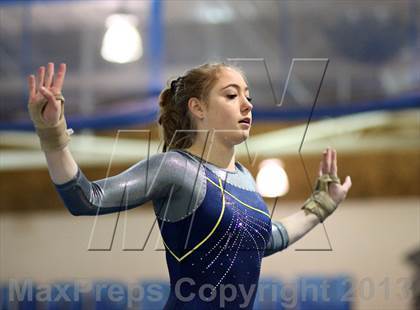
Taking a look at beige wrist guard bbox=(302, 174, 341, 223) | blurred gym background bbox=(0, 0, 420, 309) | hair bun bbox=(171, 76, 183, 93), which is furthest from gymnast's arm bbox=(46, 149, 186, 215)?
blurred gym background bbox=(0, 0, 420, 309)

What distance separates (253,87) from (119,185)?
51.1 inches

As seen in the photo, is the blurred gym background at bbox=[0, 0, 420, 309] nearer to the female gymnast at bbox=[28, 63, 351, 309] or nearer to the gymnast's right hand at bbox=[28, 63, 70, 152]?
the female gymnast at bbox=[28, 63, 351, 309]

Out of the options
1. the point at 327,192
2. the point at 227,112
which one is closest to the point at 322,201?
the point at 327,192

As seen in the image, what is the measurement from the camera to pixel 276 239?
1.31 meters

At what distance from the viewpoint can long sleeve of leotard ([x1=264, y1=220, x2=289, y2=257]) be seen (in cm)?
130

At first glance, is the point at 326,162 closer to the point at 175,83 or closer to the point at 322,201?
the point at 322,201

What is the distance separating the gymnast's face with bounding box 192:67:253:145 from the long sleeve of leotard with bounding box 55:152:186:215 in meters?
0.08

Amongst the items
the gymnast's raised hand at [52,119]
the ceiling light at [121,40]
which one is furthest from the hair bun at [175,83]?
the ceiling light at [121,40]

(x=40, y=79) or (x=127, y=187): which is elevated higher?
(x=40, y=79)

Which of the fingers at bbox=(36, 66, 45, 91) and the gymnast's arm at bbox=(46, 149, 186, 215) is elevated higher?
the fingers at bbox=(36, 66, 45, 91)

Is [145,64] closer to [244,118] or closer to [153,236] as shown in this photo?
[153,236]

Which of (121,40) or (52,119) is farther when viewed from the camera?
(121,40)

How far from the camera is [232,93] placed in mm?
1263

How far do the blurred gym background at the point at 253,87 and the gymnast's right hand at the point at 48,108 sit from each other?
0.93 meters
